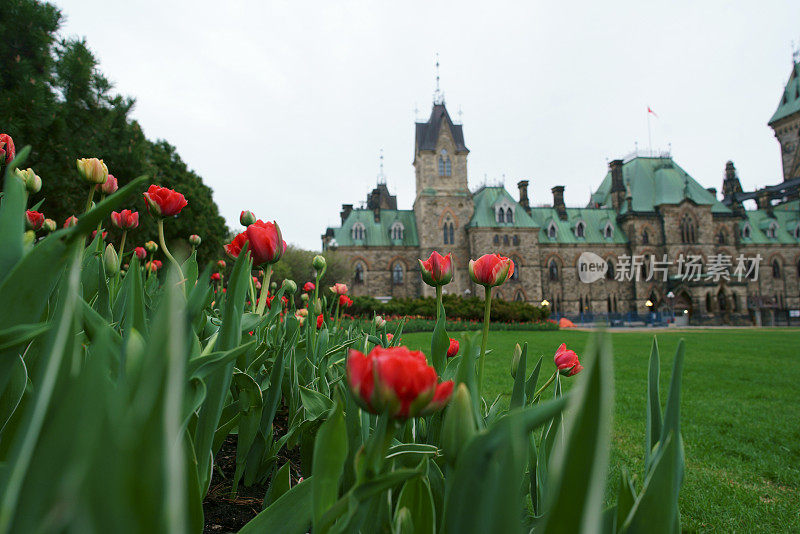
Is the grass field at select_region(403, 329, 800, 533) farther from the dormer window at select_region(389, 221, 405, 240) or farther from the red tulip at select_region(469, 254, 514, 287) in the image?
the dormer window at select_region(389, 221, 405, 240)

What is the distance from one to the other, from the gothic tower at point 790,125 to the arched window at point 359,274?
40044 millimetres

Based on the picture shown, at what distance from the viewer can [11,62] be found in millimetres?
7379

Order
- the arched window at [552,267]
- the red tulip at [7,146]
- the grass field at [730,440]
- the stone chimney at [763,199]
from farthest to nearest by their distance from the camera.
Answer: the stone chimney at [763,199], the arched window at [552,267], the grass field at [730,440], the red tulip at [7,146]

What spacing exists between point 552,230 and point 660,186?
884 centimetres

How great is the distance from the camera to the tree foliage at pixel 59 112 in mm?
5355

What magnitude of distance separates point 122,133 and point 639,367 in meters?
8.93

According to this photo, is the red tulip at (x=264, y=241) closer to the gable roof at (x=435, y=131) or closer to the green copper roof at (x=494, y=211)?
the green copper roof at (x=494, y=211)

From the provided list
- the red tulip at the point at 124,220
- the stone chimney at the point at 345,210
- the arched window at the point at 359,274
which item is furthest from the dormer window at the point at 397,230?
the red tulip at the point at 124,220

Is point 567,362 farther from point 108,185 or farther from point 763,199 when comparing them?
point 763,199

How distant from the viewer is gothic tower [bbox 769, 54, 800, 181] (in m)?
39.8

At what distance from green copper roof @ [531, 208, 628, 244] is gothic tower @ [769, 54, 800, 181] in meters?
20.8

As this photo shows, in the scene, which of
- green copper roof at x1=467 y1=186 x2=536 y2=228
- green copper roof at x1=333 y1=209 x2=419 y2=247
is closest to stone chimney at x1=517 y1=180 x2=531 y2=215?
green copper roof at x1=467 y1=186 x2=536 y2=228

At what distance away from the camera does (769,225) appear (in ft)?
113

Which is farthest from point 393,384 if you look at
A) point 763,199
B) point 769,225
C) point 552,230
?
point 763,199
